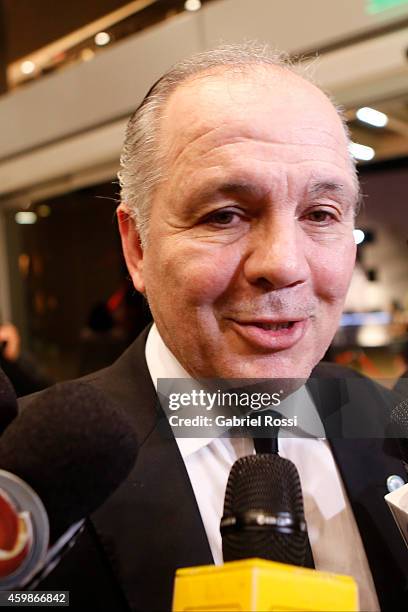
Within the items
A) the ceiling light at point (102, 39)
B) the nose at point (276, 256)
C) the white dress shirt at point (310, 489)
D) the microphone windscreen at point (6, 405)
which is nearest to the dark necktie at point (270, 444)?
the white dress shirt at point (310, 489)

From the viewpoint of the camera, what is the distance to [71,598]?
63 centimetres

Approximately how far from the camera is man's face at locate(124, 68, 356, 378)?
2.18ft

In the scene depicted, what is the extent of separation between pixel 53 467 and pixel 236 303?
28 cm

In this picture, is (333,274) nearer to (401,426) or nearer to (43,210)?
(401,426)

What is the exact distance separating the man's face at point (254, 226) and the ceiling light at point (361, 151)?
3.9 inches

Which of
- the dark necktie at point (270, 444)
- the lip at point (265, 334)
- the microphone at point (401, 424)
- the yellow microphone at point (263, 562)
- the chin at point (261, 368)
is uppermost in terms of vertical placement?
the lip at point (265, 334)

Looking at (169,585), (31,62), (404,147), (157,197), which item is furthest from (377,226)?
(31,62)

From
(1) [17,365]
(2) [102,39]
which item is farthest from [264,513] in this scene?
(2) [102,39]

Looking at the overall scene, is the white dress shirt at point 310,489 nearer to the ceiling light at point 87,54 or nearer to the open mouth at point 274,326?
the open mouth at point 274,326

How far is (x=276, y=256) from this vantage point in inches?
25.5

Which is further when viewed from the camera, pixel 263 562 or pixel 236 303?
pixel 236 303

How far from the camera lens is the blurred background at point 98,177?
1.00 meters

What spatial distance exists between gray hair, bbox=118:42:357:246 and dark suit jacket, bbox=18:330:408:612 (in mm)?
219

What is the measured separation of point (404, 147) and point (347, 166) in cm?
36
